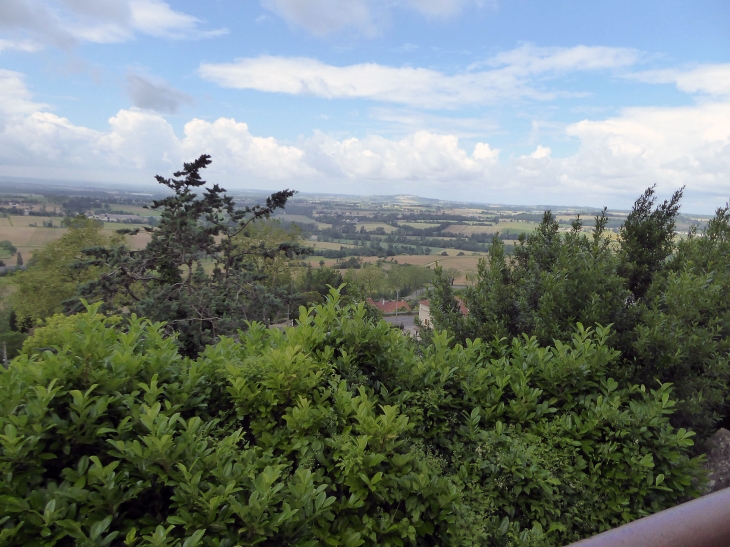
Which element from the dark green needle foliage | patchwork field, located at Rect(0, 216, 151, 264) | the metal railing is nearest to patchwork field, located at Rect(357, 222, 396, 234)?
patchwork field, located at Rect(0, 216, 151, 264)

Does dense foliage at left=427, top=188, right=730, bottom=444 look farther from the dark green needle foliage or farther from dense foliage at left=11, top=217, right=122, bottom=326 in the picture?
dense foliage at left=11, top=217, right=122, bottom=326

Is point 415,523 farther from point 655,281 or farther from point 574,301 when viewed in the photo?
point 655,281

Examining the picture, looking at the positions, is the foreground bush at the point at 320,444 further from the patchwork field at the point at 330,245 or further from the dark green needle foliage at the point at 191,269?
the patchwork field at the point at 330,245

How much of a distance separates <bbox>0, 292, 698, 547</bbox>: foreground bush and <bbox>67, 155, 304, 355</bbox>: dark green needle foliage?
9.37 meters

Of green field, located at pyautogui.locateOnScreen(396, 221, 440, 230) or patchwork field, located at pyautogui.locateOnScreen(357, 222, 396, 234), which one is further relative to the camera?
patchwork field, located at pyautogui.locateOnScreen(357, 222, 396, 234)

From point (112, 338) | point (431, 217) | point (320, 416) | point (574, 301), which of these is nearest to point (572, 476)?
point (320, 416)

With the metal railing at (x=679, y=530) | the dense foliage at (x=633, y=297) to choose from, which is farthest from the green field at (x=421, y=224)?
the metal railing at (x=679, y=530)

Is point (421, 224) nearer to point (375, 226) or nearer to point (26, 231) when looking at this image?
point (375, 226)

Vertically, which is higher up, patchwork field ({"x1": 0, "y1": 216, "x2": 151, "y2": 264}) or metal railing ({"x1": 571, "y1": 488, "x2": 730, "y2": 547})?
metal railing ({"x1": 571, "y1": 488, "x2": 730, "y2": 547})

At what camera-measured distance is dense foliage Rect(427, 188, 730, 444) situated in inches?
175

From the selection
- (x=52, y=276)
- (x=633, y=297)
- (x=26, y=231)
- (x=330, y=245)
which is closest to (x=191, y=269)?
(x=633, y=297)

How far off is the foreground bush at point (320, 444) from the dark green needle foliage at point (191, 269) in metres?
9.37

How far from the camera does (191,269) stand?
574 inches

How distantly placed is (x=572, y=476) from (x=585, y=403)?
58 centimetres
